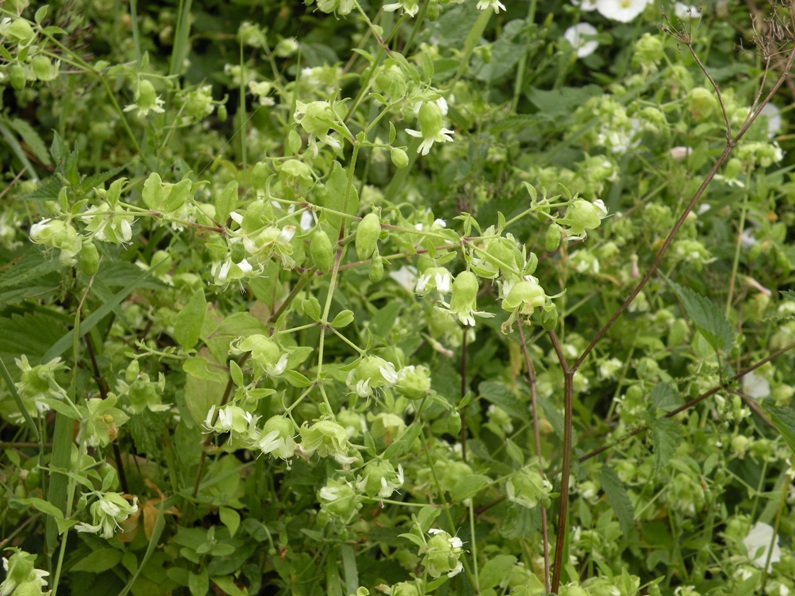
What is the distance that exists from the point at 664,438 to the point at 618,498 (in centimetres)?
12

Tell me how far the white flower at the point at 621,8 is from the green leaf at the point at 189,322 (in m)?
1.40

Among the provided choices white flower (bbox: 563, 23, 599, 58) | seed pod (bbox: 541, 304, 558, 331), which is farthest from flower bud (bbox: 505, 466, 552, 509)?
white flower (bbox: 563, 23, 599, 58)

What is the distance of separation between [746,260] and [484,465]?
2.48 ft

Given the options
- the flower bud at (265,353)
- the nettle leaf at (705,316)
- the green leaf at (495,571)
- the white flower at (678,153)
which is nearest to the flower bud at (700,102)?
the white flower at (678,153)

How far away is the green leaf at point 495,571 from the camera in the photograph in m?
0.99

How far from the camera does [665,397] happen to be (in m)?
1.12

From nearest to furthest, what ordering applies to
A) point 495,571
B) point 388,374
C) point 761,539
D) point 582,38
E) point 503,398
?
point 388,374
point 495,571
point 503,398
point 761,539
point 582,38

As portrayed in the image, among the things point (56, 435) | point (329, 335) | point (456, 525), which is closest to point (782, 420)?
point (456, 525)

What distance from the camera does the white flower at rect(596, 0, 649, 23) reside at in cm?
202

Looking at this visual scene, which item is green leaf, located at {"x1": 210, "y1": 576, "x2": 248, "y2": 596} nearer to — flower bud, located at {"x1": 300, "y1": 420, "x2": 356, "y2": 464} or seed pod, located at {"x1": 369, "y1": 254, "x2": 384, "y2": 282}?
flower bud, located at {"x1": 300, "y1": 420, "x2": 356, "y2": 464}

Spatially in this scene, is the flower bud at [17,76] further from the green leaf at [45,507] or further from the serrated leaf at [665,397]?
the serrated leaf at [665,397]

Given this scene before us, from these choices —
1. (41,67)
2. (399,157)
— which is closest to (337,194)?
(399,157)

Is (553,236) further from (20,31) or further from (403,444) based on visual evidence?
(20,31)

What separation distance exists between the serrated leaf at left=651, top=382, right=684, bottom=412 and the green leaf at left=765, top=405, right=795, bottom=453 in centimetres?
14
